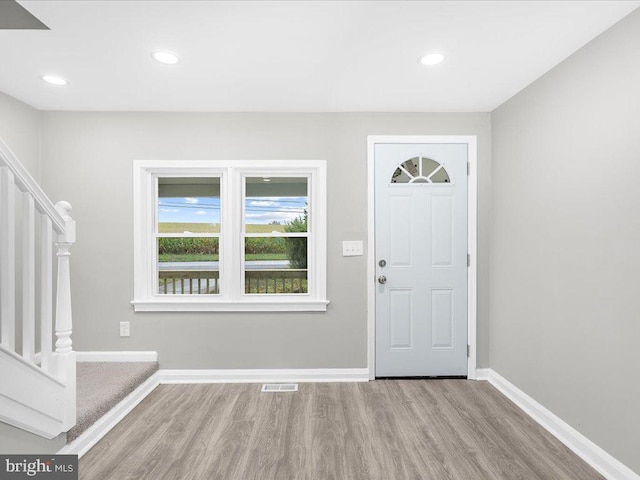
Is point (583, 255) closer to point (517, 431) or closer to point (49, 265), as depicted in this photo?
point (517, 431)

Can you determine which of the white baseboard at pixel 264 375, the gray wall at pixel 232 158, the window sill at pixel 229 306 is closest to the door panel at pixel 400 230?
the gray wall at pixel 232 158

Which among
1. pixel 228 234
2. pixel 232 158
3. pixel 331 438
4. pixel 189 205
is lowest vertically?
pixel 331 438

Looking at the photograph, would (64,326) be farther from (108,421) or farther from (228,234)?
(228,234)

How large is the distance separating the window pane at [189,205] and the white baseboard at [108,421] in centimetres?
139

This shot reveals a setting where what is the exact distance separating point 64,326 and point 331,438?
1.76 metres

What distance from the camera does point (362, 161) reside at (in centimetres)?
317

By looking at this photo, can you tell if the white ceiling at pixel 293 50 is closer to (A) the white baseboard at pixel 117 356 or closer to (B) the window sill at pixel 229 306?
(B) the window sill at pixel 229 306

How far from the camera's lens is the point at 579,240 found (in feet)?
7.07

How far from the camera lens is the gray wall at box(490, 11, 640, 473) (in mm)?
1822

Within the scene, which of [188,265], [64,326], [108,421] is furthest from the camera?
[188,265]

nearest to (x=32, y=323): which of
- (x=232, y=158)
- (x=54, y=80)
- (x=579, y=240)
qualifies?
(x=54, y=80)

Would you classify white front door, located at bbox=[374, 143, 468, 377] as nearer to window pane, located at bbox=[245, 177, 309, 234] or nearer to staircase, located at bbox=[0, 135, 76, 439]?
window pane, located at bbox=[245, 177, 309, 234]

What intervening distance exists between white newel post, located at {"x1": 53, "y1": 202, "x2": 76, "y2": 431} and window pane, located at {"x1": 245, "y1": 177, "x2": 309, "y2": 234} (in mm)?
1562

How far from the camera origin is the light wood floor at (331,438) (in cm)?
194
